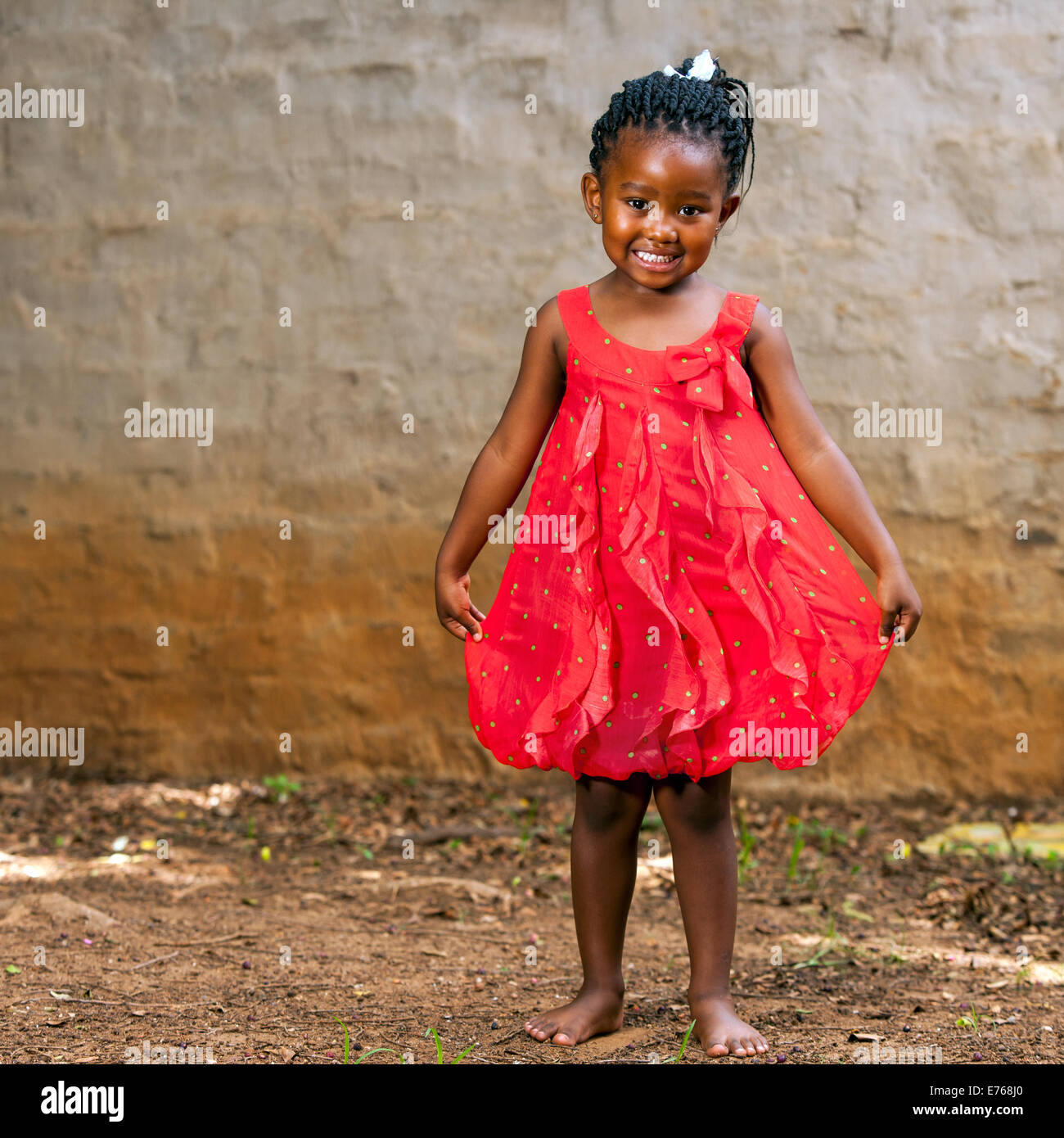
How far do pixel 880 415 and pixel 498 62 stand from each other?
1.87 metres

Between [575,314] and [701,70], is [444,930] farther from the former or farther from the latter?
[701,70]

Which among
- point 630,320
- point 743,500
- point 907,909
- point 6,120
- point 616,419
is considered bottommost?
point 907,909

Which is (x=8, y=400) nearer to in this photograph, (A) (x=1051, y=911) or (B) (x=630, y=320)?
(B) (x=630, y=320)

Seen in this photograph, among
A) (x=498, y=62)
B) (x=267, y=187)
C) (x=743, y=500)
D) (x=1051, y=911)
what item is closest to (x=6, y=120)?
(x=267, y=187)

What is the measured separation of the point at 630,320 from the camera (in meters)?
2.36

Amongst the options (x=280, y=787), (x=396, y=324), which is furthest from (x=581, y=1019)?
(x=396, y=324)

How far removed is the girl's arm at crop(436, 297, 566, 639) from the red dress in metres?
0.09

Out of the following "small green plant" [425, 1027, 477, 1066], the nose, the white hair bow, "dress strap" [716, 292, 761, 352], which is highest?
the white hair bow

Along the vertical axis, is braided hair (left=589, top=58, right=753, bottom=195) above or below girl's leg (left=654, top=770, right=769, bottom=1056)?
above

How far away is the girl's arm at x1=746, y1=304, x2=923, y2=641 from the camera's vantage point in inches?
93.0

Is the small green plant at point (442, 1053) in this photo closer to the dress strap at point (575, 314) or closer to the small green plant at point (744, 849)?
the dress strap at point (575, 314)

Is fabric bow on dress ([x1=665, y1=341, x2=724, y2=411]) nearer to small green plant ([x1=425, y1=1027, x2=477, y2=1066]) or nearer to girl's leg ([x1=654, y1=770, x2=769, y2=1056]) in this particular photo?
girl's leg ([x1=654, y1=770, x2=769, y2=1056])

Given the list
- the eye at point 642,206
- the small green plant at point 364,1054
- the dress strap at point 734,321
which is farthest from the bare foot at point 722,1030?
the eye at point 642,206

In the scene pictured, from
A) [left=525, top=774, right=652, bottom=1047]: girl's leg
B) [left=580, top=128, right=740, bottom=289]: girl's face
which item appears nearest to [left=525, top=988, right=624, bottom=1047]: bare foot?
[left=525, top=774, right=652, bottom=1047]: girl's leg
